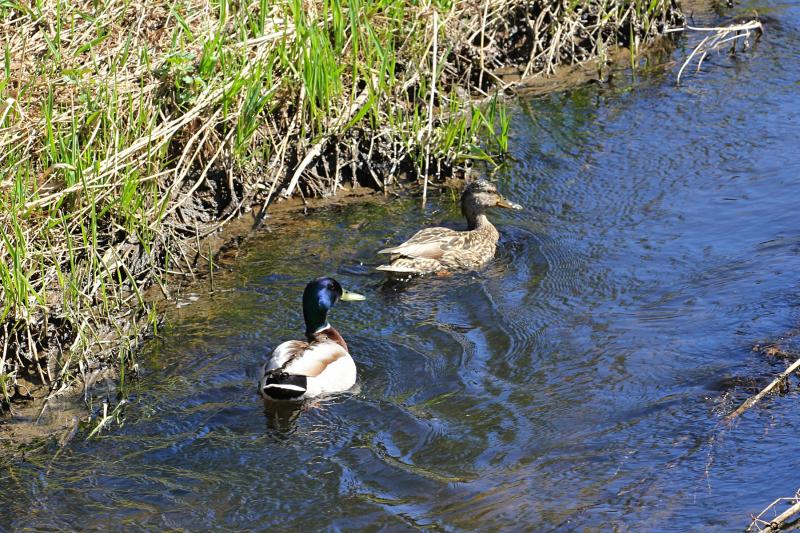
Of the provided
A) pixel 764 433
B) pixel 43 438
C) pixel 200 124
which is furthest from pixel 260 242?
pixel 764 433

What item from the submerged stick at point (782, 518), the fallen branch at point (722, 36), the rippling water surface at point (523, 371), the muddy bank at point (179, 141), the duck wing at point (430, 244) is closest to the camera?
the submerged stick at point (782, 518)

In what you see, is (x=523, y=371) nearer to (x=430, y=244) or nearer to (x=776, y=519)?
(x=430, y=244)

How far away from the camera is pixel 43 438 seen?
546 centimetres

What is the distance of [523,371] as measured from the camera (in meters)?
6.01

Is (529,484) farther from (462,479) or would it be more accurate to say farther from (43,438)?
(43,438)

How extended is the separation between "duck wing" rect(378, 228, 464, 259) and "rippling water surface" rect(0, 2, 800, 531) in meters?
0.22

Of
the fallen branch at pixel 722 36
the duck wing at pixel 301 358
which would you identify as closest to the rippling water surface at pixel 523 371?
the duck wing at pixel 301 358

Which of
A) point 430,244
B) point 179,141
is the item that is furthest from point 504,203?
point 179,141

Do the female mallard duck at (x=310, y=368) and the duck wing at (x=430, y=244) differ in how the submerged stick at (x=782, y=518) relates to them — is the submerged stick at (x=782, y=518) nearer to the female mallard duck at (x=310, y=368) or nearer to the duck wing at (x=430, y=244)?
the female mallard duck at (x=310, y=368)

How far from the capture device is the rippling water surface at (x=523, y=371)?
482 centimetres

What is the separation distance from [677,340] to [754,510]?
5.55 feet

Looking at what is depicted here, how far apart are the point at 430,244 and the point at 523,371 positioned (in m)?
1.76

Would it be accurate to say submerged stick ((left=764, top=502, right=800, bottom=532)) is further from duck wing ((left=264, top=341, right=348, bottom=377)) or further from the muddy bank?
the muddy bank

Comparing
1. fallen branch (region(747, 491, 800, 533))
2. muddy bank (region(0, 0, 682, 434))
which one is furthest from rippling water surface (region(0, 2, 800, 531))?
muddy bank (region(0, 0, 682, 434))
